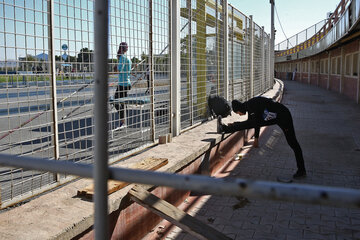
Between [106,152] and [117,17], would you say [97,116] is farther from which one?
[117,17]

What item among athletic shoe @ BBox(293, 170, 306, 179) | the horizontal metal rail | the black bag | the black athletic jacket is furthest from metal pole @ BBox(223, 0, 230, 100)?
the horizontal metal rail

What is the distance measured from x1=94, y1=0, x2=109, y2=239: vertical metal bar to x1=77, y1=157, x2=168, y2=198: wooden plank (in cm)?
227

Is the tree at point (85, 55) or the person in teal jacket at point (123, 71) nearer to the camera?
the tree at point (85, 55)

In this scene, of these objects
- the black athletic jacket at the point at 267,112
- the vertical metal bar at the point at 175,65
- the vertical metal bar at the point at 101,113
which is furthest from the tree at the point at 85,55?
the black athletic jacket at the point at 267,112

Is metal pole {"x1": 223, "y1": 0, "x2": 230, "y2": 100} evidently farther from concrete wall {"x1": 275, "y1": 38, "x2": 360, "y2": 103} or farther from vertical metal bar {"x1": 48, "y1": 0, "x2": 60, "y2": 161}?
concrete wall {"x1": 275, "y1": 38, "x2": 360, "y2": 103}

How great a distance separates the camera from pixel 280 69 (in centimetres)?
6134

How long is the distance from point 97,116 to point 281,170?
5.75 m

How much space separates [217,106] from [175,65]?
7.86ft

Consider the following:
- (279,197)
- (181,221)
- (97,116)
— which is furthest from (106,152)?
(181,221)

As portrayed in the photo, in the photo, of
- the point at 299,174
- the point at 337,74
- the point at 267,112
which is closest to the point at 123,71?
the point at 267,112

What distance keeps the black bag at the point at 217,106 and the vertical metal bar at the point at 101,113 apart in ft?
22.0

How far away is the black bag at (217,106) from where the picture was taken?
7.88 metres

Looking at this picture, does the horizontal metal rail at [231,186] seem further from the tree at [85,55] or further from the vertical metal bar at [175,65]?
the vertical metal bar at [175,65]

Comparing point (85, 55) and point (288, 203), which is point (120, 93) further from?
point (288, 203)
